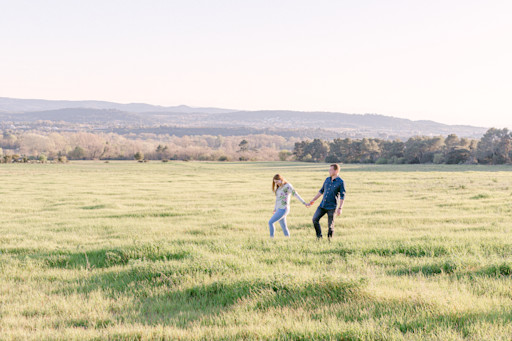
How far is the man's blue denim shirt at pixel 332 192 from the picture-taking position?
36.9 feet

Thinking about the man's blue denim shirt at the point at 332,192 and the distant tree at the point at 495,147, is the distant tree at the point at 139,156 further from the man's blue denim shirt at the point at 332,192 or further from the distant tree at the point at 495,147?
the man's blue denim shirt at the point at 332,192

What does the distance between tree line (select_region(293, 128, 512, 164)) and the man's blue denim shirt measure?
256ft

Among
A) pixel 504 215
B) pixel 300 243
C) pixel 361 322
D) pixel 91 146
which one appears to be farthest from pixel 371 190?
pixel 91 146

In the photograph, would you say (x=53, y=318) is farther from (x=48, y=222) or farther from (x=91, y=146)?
(x=91, y=146)

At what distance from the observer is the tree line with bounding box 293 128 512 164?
76625 mm

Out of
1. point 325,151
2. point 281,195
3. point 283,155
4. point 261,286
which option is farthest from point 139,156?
point 261,286

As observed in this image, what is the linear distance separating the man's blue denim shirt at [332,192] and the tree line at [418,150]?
78031mm

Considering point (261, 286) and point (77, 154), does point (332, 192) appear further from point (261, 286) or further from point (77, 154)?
point (77, 154)

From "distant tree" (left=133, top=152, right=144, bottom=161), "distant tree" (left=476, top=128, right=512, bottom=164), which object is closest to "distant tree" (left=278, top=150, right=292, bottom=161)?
"distant tree" (left=133, top=152, right=144, bottom=161)

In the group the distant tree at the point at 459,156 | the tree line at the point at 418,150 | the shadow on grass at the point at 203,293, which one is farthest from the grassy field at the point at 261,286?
the distant tree at the point at 459,156

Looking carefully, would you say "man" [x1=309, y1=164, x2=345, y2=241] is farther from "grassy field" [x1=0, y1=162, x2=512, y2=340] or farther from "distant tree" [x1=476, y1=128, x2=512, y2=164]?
"distant tree" [x1=476, y1=128, x2=512, y2=164]

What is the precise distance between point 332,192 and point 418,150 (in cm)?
8479

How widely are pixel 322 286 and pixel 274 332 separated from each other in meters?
1.64

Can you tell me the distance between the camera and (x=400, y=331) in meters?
4.99
